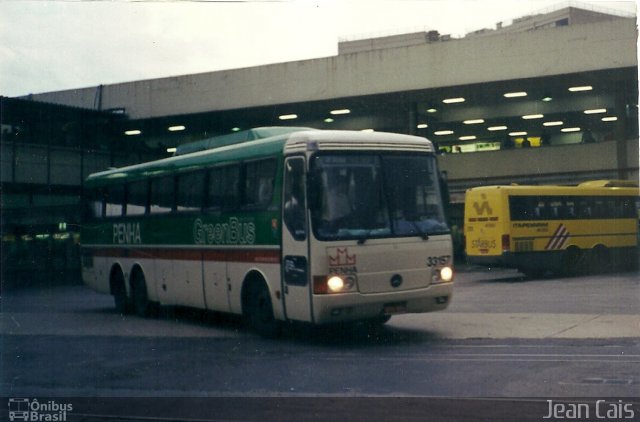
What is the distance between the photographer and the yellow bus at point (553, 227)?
26.0 m

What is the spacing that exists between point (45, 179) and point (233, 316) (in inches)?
451

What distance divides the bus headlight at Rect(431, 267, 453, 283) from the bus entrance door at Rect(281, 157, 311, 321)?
1.93 meters

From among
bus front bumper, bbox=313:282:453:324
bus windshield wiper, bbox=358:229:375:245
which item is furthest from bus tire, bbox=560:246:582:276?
bus windshield wiper, bbox=358:229:375:245

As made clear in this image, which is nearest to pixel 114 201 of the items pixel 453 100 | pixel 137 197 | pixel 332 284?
pixel 137 197

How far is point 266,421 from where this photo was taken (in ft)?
26.1

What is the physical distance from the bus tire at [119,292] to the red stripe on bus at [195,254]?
41 centimetres

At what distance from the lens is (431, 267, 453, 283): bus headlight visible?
13.0m

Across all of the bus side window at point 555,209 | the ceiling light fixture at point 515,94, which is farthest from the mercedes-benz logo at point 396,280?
the ceiling light fixture at point 515,94

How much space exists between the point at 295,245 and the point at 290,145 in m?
1.49

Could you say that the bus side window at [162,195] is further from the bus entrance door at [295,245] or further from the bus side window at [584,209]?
the bus side window at [584,209]

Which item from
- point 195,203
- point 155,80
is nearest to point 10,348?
point 195,203

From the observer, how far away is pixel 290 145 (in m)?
13.1

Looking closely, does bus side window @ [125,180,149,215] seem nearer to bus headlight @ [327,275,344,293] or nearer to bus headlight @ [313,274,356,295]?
bus headlight @ [313,274,356,295]

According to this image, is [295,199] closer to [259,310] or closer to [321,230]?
[321,230]
